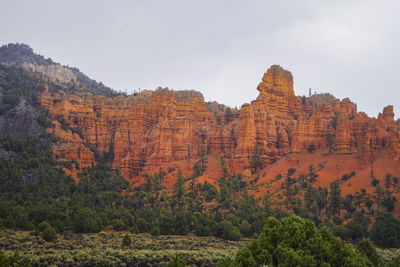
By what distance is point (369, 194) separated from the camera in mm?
78000

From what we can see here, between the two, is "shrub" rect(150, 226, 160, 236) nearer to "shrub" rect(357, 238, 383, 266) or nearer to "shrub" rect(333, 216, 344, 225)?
"shrub" rect(333, 216, 344, 225)

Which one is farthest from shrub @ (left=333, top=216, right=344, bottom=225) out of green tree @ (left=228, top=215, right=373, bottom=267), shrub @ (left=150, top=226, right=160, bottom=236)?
green tree @ (left=228, top=215, right=373, bottom=267)

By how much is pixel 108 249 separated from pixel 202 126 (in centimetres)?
8034

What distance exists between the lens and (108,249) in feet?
163

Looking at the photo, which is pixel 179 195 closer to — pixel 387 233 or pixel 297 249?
pixel 387 233

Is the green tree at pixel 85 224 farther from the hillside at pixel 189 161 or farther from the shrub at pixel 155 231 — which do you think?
the shrub at pixel 155 231

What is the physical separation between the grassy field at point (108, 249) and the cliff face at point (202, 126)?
5096 cm

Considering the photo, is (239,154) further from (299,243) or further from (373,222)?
(299,243)

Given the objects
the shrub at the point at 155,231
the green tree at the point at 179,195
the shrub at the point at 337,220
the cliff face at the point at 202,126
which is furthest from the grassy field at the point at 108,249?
the cliff face at the point at 202,126

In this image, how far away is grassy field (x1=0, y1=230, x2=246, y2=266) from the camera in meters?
43.7

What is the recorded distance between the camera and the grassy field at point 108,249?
1719 inches

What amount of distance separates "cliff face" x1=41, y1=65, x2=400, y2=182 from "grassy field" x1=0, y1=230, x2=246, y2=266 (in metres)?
51.0

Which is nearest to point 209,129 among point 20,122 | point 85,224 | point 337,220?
point 20,122

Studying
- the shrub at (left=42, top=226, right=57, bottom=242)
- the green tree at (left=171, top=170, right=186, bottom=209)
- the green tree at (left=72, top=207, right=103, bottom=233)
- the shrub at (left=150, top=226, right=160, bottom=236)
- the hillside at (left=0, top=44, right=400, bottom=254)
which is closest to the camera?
the shrub at (left=42, top=226, right=57, bottom=242)
